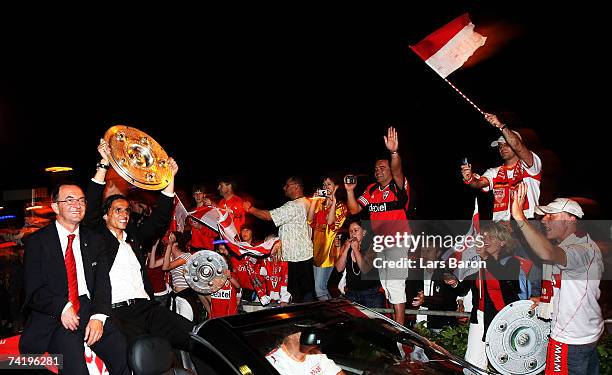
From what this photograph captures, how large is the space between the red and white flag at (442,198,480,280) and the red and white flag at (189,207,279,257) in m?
2.70

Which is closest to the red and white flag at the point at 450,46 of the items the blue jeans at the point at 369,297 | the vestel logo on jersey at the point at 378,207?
the vestel logo on jersey at the point at 378,207

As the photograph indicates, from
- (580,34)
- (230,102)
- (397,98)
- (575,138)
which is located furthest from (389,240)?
(230,102)

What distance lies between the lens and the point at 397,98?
2147 centimetres

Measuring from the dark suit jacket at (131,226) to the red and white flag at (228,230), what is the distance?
9.56 feet

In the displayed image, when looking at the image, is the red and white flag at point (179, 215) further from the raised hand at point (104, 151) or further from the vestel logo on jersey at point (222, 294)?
the raised hand at point (104, 151)

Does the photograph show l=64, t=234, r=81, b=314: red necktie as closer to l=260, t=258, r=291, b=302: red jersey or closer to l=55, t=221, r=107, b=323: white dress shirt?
l=55, t=221, r=107, b=323: white dress shirt

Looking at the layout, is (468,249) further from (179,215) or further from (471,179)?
(179,215)

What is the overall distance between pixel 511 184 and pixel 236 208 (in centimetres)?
440

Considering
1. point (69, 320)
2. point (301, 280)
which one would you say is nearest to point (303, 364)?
point (69, 320)

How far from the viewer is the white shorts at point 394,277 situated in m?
8.13

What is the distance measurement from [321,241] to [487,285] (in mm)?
2960

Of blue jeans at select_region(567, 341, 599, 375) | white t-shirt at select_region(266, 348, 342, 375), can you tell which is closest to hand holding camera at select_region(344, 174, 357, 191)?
blue jeans at select_region(567, 341, 599, 375)

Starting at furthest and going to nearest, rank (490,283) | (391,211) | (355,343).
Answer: (391,211)
(490,283)
(355,343)

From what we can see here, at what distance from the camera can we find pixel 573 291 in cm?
553
